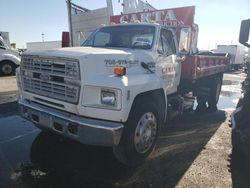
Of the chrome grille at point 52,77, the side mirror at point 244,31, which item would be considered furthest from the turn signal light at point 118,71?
the side mirror at point 244,31

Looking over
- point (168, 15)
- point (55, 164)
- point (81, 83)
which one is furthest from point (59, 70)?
point (168, 15)

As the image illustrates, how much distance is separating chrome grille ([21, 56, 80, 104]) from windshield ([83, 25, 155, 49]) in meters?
1.57

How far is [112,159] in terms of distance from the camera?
4.21 metres

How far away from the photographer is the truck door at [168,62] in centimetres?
479

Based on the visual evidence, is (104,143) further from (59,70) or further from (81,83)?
(59,70)

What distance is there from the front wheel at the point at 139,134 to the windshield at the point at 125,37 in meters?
1.32

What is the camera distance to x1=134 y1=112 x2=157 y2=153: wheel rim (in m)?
3.87

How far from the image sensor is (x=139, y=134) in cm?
389

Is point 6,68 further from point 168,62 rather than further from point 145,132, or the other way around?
point 145,132

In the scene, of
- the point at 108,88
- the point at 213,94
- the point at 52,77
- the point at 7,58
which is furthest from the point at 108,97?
the point at 7,58

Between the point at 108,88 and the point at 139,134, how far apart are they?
1033 mm

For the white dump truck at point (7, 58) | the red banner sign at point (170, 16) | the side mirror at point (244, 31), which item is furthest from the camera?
the white dump truck at point (7, 58)

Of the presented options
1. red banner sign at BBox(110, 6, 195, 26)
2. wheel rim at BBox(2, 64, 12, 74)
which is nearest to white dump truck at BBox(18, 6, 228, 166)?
red banner sign at BBox(110, 6, 195, 26)

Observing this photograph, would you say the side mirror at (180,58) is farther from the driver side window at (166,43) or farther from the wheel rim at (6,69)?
the wheel rim at (6,69)
